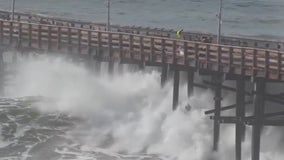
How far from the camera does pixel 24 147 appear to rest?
4538cm

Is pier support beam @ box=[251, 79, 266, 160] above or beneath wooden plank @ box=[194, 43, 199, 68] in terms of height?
beneath

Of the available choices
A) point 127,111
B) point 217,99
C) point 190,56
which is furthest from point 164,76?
point 217,99

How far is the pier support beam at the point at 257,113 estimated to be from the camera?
3928 centimetres

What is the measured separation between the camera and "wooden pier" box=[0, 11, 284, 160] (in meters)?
39.3

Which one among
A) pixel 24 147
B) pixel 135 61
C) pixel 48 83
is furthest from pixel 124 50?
pixel 48 83

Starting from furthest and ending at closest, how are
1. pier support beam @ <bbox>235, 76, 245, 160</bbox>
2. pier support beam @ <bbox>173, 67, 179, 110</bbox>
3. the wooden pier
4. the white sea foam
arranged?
the white sea foam → pier support beam @ <bbox>173, 67, 179, 110</bbox> → pier support beam @ <bbox>235, 76, 245, 160</bbox> → the wooden pier

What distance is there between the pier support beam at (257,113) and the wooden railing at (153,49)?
80 centimetres

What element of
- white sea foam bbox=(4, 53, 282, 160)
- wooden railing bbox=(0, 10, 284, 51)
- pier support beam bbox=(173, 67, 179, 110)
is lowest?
white sea foam bbox=(4, 53, 282, 160)

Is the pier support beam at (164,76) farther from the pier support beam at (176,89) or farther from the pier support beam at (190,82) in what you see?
the pier support beam at (176,89)

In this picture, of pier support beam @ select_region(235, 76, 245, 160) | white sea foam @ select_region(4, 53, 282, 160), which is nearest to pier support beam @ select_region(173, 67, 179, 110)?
white sea foam @ select_region(4, 53, 282, 160)

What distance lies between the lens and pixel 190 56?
138 ft

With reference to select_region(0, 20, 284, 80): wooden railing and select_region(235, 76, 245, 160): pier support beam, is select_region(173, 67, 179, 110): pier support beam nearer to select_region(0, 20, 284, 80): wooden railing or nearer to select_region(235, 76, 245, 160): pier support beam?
select_region(0, 20, 284, 80): wooden railing

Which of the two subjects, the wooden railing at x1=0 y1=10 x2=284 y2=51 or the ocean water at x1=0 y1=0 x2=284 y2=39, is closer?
the wooden railing at x1=0 y1=10 x2=284 y2=51

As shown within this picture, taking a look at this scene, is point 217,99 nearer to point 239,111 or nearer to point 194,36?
point 239,111
